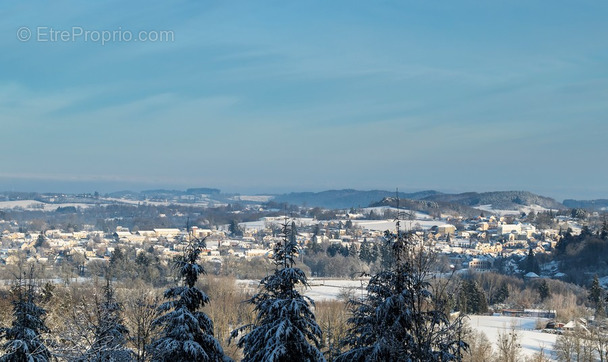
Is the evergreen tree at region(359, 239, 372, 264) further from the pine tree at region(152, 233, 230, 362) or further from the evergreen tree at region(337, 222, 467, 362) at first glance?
the evergreen tree at region(337, 222, 467, 362)

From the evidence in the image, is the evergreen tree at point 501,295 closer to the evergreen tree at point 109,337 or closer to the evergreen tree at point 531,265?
the evergreen tree at point 531,265

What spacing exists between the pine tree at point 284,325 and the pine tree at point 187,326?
35.2 inches

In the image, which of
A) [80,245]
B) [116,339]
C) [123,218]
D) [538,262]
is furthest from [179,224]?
[116,339]

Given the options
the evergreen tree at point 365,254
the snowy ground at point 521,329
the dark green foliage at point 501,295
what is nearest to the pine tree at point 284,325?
the snowy ground at point 521,329

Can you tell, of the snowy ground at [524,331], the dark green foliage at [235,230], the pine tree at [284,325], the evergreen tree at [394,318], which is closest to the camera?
the evergreen tree at [394,318]

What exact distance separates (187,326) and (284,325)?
2136 millimetres

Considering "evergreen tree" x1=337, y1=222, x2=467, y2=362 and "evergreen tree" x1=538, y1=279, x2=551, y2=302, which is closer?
"evergreen tree" x1=337, y1=222, x2=467, y2=362

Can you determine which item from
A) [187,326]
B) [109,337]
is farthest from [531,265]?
[109,337]

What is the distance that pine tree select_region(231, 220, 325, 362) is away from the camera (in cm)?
1212

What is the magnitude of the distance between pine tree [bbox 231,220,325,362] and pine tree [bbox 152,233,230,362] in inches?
35.2

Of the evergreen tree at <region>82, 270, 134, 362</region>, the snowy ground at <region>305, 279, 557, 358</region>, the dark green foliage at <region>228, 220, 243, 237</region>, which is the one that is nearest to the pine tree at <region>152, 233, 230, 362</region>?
the evergreen tree at <region>82, 270, 134, 362</region>

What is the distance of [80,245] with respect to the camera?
104625 millimetres

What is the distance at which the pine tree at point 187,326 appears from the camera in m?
12.6

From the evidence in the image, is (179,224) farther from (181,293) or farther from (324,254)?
(181,293)
